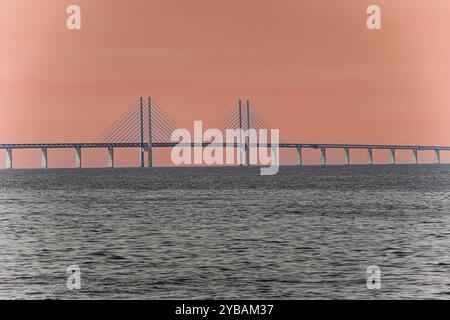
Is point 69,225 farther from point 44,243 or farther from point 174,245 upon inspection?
point 174,245

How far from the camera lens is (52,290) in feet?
92.8

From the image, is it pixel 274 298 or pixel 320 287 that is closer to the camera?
pixel 274 298

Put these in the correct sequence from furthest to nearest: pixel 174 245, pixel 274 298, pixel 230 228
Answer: pixel 230 228 → pixel 174 245 → pixel 274 298

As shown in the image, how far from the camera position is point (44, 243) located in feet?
141

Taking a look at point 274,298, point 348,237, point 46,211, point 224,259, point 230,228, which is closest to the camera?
point 274,298

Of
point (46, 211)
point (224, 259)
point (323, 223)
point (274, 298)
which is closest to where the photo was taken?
point (274, 298)

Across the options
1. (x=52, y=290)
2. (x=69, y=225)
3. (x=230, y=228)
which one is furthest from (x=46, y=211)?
(x=52, y=290)
